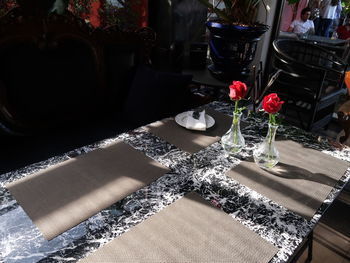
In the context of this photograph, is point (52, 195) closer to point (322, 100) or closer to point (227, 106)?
point (227, 106)

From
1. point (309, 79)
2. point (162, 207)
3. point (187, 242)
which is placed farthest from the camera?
point (309, 79)

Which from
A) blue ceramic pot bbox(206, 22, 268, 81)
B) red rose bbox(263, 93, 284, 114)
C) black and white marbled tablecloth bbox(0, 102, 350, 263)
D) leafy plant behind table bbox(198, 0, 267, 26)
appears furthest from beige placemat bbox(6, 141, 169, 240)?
leafy plant behind table bbox(198, 0, 267, 26)

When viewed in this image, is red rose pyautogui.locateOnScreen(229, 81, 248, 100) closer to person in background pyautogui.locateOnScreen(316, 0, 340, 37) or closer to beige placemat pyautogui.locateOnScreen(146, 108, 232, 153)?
beige placemat pyautogui.locateOnScreen(146, 108, 232, 153)

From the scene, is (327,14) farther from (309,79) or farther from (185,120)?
(185,120)

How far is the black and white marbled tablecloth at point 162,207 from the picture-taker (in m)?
0.72

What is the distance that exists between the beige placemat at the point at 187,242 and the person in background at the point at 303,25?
253cm

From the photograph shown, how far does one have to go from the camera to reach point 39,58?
1.62m

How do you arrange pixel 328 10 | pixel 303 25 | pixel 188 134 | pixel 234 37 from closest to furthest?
1. pixel 188 134
2. pixel 234 37
3. pixel 328 10
4. pixel 303 25

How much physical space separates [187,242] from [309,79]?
79.9 inches

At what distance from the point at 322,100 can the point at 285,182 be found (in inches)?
65.8

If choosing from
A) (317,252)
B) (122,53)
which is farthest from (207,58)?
(317,252)

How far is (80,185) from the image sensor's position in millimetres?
943

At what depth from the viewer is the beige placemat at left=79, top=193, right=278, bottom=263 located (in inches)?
27.4

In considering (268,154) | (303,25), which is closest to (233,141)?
(268,154)
